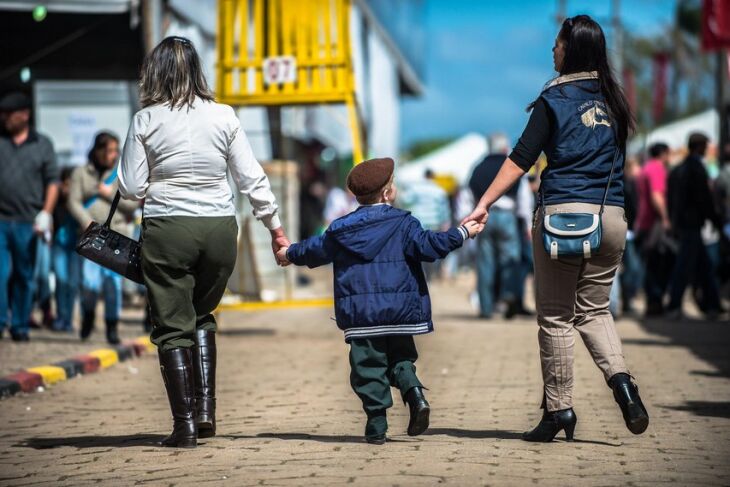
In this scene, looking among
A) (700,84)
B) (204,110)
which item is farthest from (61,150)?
(700,84)

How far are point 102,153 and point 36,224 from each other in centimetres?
83

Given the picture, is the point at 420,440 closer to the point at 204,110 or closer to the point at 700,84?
the point at 204,110

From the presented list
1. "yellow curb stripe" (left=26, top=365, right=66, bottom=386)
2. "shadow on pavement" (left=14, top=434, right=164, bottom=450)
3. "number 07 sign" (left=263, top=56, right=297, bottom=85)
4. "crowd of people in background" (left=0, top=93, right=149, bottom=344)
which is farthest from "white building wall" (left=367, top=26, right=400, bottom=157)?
"shadow on pavement" (left=14, top=434, right=164, bottom=450)

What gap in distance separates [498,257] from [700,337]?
299cm

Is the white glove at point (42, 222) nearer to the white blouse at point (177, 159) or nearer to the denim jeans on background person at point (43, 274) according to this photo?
the denim jeans on background person at point (43, 274)

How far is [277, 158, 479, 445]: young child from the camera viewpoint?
→ 6160 mm

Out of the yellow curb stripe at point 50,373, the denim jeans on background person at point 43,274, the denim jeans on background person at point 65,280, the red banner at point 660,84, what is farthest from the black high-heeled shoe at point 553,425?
the red banner at point 660,84

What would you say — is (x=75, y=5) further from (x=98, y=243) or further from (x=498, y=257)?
(x=98, y=243)

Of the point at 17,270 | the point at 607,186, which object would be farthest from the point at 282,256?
the point at 17,270

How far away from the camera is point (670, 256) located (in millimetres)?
15914

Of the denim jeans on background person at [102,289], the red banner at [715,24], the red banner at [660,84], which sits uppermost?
the red banner at [660,84]

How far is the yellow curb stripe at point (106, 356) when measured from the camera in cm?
1055

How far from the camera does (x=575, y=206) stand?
19.8ft

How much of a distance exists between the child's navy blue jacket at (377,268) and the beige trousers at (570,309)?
440 mm
